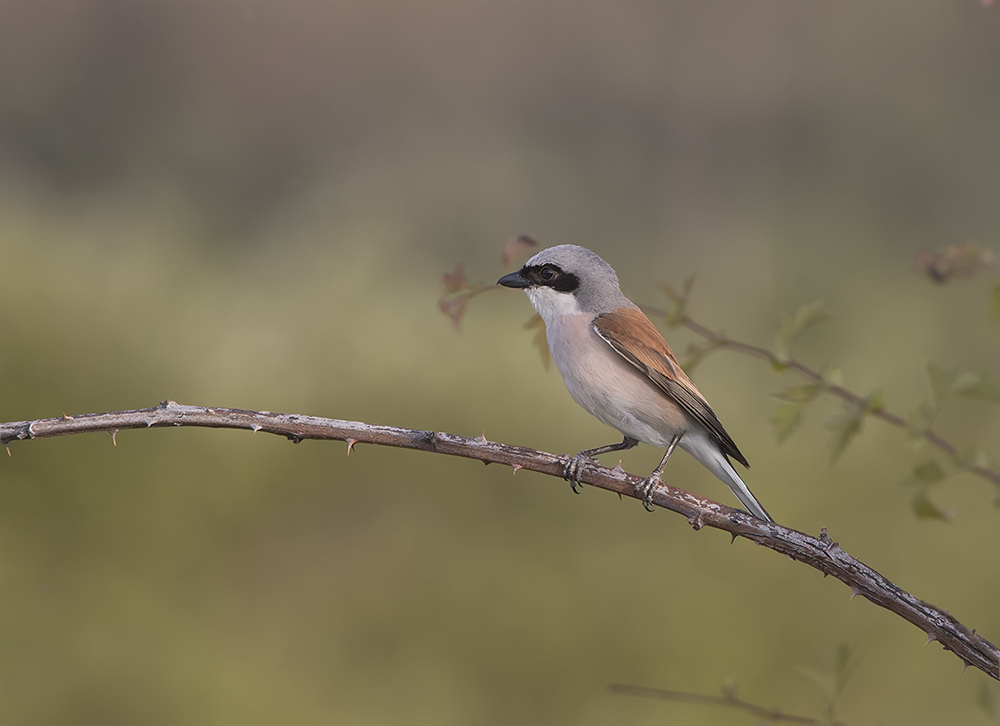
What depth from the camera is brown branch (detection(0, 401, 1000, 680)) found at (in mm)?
572

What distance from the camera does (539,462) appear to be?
0.67m

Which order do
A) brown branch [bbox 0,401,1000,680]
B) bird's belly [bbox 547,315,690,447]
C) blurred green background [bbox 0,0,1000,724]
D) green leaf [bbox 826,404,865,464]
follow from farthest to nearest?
blurred green background [bbox 0,0,1000,724]
bird's belly [bbox 547,315,690,447]
green leaf [bbox 826,404,865,464]
brown branch [bbox 0,401,1000,680]

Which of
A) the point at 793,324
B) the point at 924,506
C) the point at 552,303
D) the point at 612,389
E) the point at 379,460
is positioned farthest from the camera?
the point at 379,460

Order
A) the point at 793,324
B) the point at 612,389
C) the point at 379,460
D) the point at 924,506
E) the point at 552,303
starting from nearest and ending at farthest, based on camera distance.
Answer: the point at 924,506 < the point at 793,324 < the point at 612,389 < the point at 552,303 < the point at 379,460

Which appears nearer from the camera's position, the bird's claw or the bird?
the bird's claw

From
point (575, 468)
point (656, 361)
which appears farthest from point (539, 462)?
point (656, 361)

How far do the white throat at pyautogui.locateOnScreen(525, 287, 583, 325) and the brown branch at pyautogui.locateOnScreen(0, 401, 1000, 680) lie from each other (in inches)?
15.0

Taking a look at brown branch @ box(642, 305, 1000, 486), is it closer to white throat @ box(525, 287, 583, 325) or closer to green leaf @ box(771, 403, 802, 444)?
green leaf @ box(771, 403, 802, 444)

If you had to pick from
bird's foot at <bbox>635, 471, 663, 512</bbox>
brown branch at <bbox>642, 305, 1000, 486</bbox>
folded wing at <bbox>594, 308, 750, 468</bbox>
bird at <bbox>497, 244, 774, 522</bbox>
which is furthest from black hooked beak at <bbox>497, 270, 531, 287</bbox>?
bird's foot at <bbox>635, 471, 663, 512</bbox>

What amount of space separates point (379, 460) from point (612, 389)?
799mm

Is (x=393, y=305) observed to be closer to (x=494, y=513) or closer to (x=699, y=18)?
(x=494, y=513)

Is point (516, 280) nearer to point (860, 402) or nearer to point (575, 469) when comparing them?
point (575, 469)

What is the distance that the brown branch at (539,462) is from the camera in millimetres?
A: 572

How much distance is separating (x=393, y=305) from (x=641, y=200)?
1296 mm
